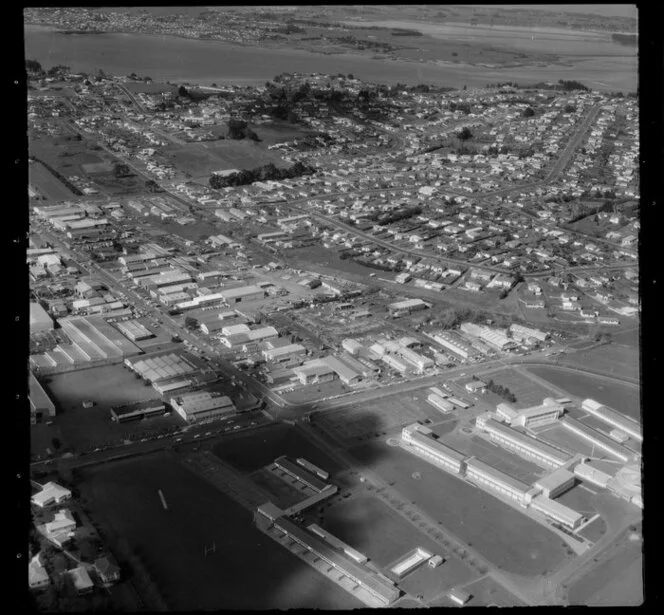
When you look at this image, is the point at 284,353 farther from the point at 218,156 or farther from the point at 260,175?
the point at 218,156

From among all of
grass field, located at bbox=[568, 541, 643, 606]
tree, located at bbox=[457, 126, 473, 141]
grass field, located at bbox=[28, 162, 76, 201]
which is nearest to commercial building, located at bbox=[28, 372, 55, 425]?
grass field, located at bbox=[568, 541, 643, 606]

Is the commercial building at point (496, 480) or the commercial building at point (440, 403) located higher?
the commercial building at point (440, 403)

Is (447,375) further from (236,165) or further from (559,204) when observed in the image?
(236,165)

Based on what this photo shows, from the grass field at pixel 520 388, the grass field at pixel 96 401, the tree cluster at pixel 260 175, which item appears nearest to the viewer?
the grass field at pixel 96 401

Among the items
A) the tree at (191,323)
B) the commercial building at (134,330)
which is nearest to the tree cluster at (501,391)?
the tree at (191,323)

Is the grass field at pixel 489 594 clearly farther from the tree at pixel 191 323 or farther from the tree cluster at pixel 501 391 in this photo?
the tree at pixel 191 323

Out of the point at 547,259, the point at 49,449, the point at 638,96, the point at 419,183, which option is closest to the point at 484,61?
the point at 419,183
